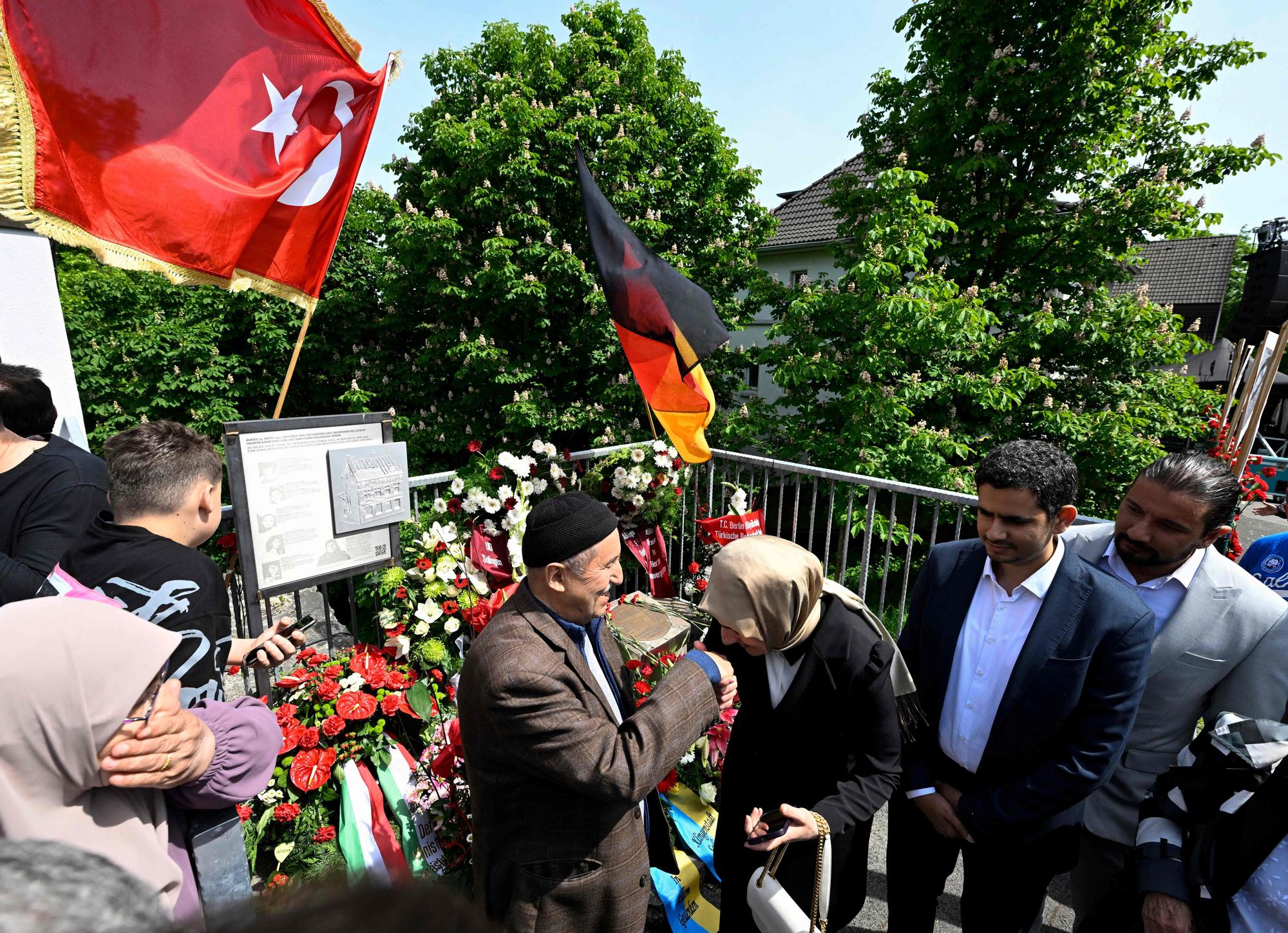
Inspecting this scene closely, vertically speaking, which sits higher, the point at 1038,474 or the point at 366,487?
the point at 1038,474

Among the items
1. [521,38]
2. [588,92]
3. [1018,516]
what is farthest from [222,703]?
[521,38]

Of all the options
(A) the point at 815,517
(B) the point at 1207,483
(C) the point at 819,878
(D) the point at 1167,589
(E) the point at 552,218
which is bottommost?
(A) the point at 815,517

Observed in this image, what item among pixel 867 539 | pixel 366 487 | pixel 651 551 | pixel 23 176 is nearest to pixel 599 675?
pixel 366 487

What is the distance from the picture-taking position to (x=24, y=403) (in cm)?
250

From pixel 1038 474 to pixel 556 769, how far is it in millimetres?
1585

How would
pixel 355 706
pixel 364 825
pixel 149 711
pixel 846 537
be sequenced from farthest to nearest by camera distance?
pixel 846 537
pixel 355 706
pixel 364 825
pixel 149 711

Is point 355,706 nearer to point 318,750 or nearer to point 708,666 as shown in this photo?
point 318,750

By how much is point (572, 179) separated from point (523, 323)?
2.32 m

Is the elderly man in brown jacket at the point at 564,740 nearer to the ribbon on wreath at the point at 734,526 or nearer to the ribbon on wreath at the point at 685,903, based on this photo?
the ribbon on wreath at the point at 685,903

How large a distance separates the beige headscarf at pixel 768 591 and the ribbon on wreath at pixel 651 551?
2686 mm

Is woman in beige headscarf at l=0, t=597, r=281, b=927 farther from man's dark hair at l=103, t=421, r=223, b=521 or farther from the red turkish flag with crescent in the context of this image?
the red turkish flag with crescent

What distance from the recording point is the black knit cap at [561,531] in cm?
158

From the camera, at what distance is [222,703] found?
4.84 feet

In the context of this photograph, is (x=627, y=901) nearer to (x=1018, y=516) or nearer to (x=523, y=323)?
(x=1018, y=516)
